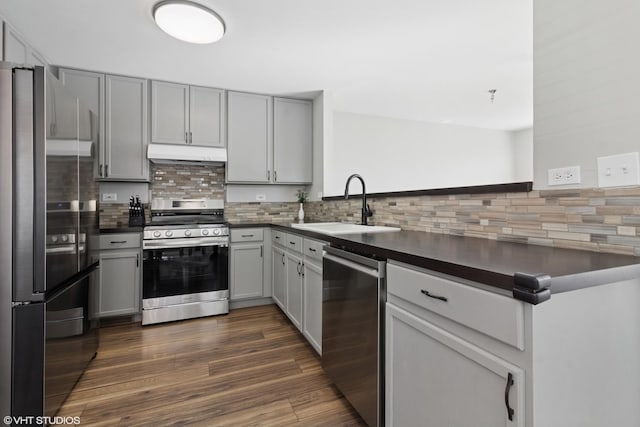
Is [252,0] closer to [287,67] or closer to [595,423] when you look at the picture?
[287,67]

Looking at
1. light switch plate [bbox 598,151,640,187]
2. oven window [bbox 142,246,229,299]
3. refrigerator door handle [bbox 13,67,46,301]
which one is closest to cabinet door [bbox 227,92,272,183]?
oven window [bbox 142,246,229,299]

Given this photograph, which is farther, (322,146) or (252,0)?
(322,146)

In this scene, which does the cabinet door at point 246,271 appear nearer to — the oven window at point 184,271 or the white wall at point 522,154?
the oven window at point 184,271

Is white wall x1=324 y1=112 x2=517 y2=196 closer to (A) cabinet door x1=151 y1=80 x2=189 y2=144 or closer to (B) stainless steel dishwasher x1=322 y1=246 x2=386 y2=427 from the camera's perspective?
(A) cabinet door x1=151 y1=80 x2=189 y2=144

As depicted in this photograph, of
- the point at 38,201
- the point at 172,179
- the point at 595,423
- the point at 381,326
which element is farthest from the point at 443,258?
the point at 172,179

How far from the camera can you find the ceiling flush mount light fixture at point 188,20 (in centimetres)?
183

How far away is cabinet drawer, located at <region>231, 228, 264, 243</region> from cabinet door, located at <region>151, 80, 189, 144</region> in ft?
3.68

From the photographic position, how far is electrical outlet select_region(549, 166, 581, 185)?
1084 mm

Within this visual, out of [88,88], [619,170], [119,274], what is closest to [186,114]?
[88,88]

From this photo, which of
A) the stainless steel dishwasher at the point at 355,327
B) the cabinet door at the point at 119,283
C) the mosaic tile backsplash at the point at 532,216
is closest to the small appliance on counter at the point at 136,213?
the cabinet door at the point at 119,283

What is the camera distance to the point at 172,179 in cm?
323

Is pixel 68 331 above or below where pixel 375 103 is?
below

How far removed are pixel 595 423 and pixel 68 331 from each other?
227 centimetres

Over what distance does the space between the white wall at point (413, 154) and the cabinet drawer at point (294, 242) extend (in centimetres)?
165
